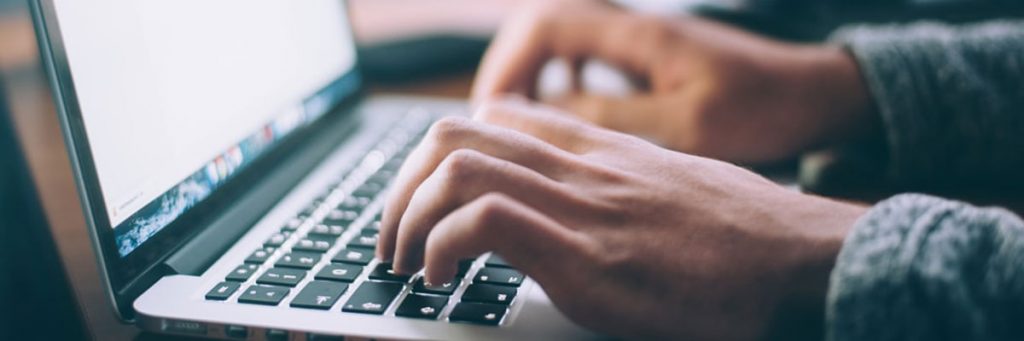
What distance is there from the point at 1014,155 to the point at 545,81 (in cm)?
45

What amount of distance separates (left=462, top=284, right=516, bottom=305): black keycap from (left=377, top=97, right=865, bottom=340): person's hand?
29 millimetres

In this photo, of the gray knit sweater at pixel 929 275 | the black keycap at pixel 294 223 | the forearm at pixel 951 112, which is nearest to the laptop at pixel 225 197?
the black keycap at pixel 294 223

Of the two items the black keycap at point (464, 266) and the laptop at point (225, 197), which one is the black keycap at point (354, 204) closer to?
the laptop at point (225, 197)

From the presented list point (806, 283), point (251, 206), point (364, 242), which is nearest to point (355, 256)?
point (364, 242)

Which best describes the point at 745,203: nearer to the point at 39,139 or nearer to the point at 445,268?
the point at 445,268

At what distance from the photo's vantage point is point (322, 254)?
493mm

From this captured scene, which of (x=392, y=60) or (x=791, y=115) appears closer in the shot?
(x=791, y=115)

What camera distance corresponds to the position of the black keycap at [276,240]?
0.51m

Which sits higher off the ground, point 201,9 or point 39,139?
point 201,9

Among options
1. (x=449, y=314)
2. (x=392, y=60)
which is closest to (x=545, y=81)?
(x=392, y=60)

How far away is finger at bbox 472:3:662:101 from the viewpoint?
0.72 metres

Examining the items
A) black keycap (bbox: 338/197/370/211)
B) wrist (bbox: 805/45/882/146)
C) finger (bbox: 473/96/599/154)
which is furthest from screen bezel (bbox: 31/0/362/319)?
wrist (bbox: 805/45/882/146)

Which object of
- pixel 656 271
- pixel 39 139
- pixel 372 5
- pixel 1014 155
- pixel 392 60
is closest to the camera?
pixel 656 271

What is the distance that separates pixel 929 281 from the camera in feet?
1.17
